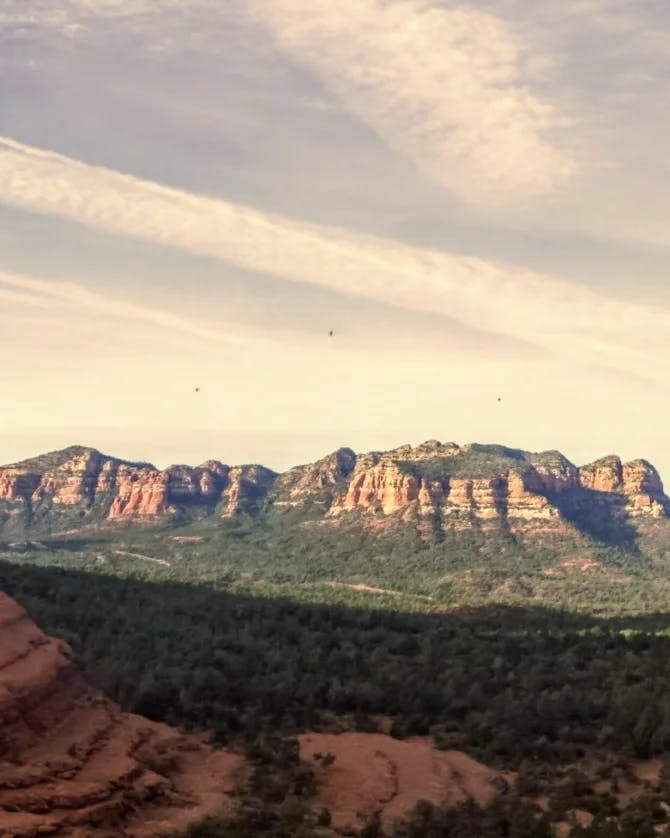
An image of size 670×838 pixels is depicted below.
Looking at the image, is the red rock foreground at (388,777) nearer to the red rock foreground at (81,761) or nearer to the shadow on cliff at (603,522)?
the red rock foreground at (81,761)

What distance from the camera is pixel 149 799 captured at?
27484 mm

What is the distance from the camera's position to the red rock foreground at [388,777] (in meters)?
29.1

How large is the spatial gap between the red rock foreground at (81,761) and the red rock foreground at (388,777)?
4071 mm

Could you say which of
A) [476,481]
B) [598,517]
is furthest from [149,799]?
[598,517]

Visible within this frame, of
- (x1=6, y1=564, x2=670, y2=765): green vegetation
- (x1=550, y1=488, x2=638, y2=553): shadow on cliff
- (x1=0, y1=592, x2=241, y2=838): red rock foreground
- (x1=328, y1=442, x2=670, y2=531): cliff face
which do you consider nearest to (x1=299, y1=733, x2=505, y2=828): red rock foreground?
(x1=6, y1=564, x2=670, y2=765): green vegetation

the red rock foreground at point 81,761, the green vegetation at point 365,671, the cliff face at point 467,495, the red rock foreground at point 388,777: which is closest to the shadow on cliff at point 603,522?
the cliff face at point 467,495

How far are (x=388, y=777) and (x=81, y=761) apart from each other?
1133cm

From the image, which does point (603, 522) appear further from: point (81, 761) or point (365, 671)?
point (81, 761)

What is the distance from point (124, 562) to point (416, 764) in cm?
11635

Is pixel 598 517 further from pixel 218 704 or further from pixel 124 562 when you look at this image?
pixel 218 704

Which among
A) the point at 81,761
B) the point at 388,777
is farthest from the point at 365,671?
the point at 81,761

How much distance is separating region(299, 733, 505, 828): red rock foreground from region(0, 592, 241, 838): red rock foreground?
160 inches

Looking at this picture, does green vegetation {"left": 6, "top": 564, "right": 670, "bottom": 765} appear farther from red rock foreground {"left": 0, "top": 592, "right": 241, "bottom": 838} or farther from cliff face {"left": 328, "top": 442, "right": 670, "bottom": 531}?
cliff face {"left": 328, "top": 442, "right": 670, "bottom": 531}

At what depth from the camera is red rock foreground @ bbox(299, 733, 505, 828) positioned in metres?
29.1
